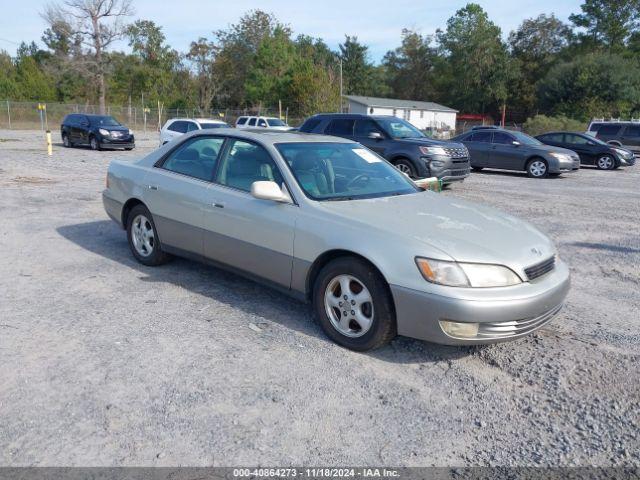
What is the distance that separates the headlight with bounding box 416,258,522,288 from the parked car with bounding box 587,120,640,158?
24.0m

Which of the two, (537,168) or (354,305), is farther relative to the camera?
(537,168)

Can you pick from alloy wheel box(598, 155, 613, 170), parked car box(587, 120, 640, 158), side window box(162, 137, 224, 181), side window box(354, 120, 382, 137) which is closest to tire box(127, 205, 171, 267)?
side window box(162, 137, 224, 181)

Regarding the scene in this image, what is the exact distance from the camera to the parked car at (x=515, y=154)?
1686 cm

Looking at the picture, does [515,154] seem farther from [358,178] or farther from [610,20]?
[610,20]

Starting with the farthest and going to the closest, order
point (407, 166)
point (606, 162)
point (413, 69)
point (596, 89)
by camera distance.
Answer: point (413, 69) → point (596, 89) → point (606, 162) → point (407, 166)

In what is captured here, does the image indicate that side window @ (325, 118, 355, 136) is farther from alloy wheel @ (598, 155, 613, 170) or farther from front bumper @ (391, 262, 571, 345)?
alloy wheel @ (598, 155, 613, 170)

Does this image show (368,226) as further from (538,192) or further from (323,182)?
(538,192)

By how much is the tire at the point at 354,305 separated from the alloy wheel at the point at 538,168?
14714 millimetres

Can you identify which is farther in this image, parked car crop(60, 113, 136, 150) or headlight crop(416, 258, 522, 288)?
parked car crop(60, 113, 136, 150)

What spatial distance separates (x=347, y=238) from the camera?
3.92 m

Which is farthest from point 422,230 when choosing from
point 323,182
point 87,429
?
point 87,429

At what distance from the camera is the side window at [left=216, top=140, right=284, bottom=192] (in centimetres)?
472

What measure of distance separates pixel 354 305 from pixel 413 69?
294 ft

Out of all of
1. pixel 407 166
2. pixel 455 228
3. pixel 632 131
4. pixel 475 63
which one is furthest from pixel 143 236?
pixel 475 63
